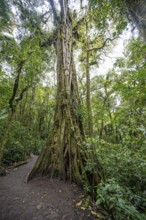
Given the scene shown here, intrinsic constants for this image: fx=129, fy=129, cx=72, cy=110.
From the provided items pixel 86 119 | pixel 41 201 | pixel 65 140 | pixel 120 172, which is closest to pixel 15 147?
pixel 65 140

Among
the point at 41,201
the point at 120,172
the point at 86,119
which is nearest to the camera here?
the point at 41,201

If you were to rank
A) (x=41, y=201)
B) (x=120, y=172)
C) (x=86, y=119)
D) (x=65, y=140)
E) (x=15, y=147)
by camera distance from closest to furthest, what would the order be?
1. (x=41, y=201)
2. (x=120, y=172)
3. (x=65, y=140)
4. (x=86, y=119)
5. (x=15, y=147)

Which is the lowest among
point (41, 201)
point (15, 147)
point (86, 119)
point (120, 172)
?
point (41, 201)

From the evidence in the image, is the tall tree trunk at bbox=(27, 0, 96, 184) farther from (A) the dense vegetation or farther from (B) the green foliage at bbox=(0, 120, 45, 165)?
(B) the green foliage at bbox=(0, 120, 45, 165)

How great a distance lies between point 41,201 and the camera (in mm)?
2598

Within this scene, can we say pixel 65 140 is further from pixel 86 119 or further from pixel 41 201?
pixel 41 201

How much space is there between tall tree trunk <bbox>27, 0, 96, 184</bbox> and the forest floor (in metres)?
0.28

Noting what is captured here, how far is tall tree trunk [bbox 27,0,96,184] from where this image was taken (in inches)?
134

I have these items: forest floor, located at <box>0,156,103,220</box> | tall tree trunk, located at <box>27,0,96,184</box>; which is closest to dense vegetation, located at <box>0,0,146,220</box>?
tall tree trunk, located at <box>27,0,96,184</box>

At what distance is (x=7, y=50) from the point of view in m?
3.81

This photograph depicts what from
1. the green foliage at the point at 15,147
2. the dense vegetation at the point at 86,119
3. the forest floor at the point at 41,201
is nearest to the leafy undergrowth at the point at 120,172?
the dense vegetation at the point at 86,119

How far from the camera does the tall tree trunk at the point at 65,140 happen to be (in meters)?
3.41

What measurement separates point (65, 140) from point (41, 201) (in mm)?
1582

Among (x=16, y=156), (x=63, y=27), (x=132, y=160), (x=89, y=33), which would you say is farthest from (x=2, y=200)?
(x=89, y=33)
